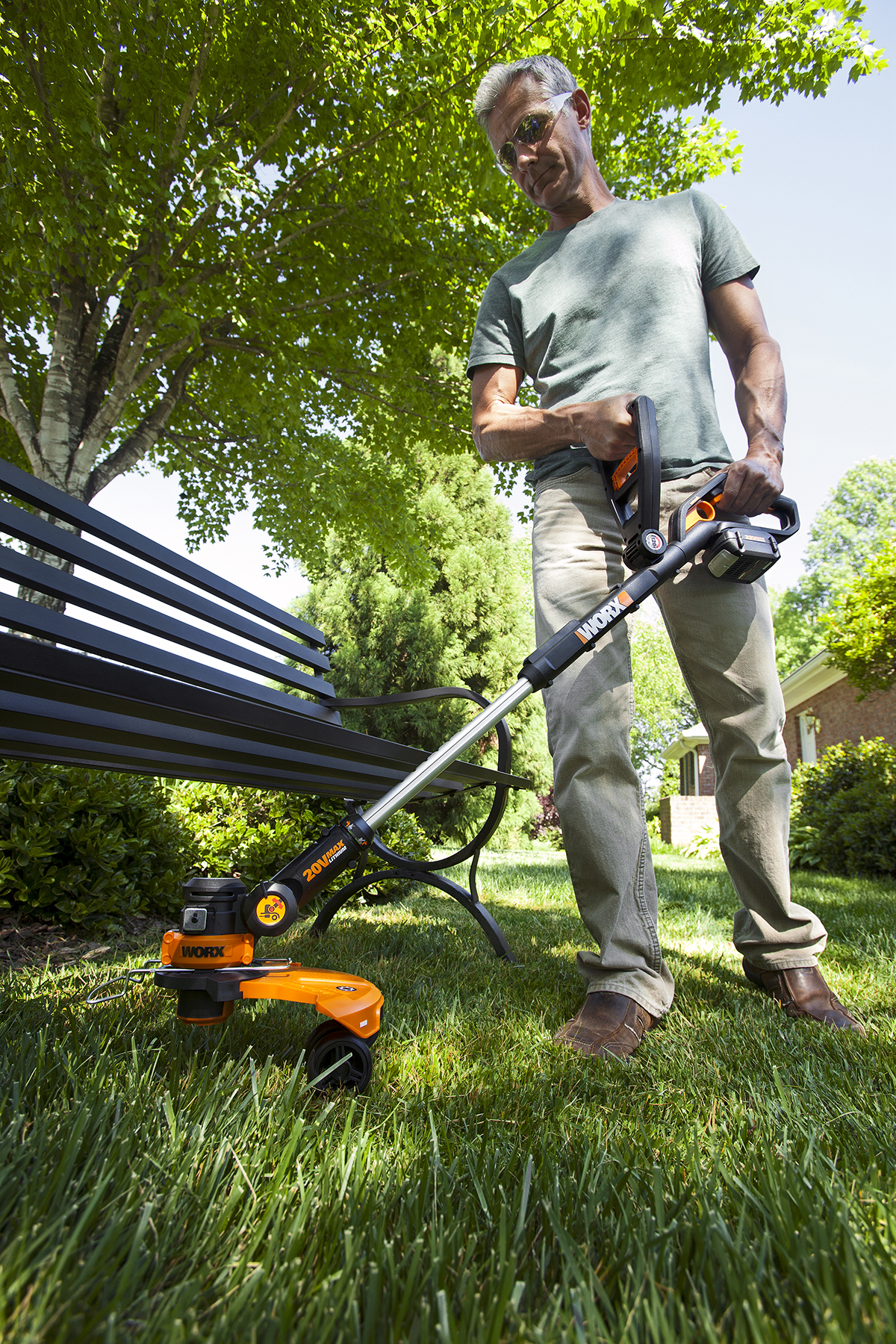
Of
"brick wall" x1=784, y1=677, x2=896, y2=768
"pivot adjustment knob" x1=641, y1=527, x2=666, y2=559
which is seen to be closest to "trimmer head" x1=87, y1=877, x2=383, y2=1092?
"pivot adjustment knob" x1=641, y1=527, x2=666, y2=559

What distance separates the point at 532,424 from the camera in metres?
2.04

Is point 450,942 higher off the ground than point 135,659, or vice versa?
point 135,659

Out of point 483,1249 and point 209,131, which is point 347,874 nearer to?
point 483,1249

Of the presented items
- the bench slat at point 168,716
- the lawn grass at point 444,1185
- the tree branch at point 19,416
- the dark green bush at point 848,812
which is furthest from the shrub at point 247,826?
the dark green bush at point 848,812

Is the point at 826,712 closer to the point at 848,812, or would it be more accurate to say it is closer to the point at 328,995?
the point at 848,812

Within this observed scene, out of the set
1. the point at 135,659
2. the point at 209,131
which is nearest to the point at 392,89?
the point at 209,131

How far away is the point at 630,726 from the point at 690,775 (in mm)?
27142

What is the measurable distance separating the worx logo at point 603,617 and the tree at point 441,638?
10.9 metres

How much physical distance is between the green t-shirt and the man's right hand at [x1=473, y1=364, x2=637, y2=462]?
62 millimetres

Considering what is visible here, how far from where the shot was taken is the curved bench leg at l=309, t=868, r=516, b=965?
2547 mm

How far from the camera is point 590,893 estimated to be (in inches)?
74.7

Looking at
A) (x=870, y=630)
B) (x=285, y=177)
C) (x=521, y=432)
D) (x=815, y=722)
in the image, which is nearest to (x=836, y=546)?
(x=815, y=722)

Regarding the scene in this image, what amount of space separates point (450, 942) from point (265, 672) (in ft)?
4.26

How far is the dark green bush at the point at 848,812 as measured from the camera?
7.02m
